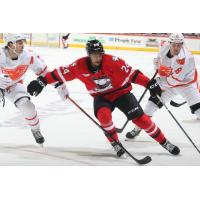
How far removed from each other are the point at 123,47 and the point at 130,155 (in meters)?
1.82

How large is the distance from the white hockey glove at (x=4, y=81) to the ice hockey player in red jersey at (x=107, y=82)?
278 millimetres

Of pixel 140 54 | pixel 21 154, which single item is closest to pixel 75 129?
pixel 21 154

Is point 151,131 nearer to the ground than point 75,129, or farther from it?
farther from it

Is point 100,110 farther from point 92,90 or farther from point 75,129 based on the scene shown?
point 75,129

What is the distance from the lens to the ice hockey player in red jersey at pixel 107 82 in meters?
2.59

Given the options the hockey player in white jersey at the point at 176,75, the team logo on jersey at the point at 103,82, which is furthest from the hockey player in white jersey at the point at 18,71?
the hockey player in white jersey at the point at 176,75

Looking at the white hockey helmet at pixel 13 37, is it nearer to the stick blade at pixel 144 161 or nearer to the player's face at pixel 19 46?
the player's face at pixel 19 46

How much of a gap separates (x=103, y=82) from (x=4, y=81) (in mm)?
672

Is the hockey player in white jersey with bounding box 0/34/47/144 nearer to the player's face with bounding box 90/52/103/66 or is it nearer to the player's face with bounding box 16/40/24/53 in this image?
the player's face with bounding box 16/40/24/53

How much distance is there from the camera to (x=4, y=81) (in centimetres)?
281

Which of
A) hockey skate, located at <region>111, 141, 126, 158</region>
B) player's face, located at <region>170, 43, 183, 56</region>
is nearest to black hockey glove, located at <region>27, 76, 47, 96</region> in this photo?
hockey skate, located at <region>111, 141, 126, 158</region>

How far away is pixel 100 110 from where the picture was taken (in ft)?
8.63

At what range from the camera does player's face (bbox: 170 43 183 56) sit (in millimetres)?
2787

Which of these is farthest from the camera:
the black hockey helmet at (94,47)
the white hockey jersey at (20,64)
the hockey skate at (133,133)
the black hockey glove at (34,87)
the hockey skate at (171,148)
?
the hockey skate at (133,133)
